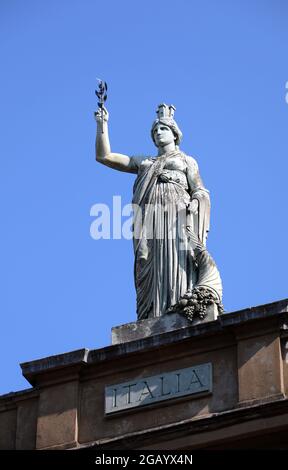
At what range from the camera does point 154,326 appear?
29.9m

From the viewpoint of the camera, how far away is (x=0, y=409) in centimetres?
3033

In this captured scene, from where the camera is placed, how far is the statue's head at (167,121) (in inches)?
1270

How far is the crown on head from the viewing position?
32.4 meters

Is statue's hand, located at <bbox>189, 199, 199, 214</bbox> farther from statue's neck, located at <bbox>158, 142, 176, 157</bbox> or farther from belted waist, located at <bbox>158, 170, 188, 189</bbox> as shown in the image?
statue's neck, located at <bbox>158, 142, 176, 157</bbox>

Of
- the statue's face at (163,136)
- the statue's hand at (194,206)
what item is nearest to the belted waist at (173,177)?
the statue's hand at (194,206)

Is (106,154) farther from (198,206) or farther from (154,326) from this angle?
(154,326)

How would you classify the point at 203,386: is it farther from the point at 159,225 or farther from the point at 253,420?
the point at 159,225

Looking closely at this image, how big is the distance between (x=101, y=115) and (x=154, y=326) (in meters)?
3.99

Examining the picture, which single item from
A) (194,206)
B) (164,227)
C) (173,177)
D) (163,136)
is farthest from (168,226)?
(163,136)

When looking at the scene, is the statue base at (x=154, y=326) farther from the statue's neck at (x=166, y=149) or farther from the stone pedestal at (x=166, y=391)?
the statue's neck at (x=166, y=149)

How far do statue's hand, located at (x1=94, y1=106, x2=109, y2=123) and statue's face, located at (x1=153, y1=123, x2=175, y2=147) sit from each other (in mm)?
797

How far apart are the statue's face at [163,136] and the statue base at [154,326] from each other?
3333 mm

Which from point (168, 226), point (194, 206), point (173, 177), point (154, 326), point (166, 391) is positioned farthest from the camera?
point (173, 177)
